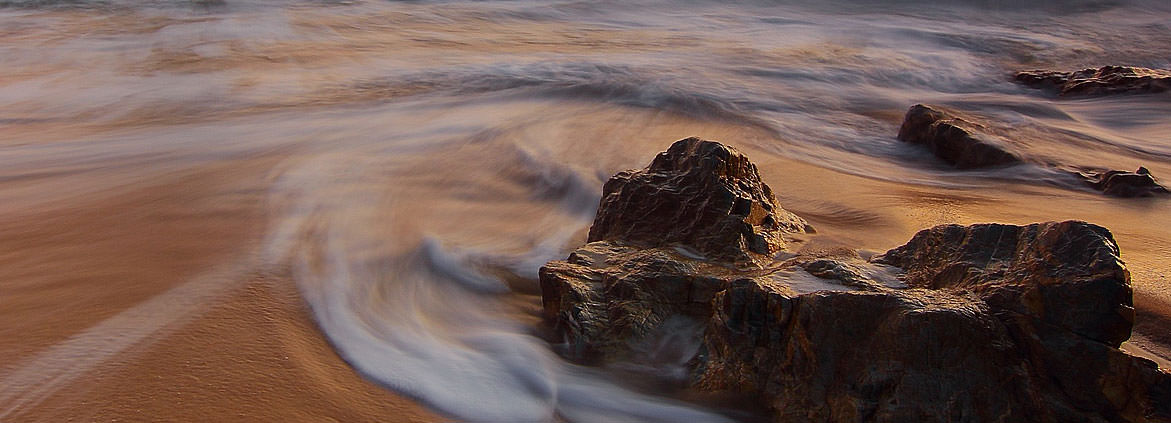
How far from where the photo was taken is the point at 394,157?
4598 mm

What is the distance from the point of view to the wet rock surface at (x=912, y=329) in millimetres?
1786

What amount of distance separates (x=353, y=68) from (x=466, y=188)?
3.29 metres

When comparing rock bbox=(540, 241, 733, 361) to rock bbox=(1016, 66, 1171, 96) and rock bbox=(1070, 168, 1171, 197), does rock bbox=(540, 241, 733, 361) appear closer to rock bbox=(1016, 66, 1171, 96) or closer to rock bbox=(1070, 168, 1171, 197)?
rock bbox=(1070, 168, 1171, 197)

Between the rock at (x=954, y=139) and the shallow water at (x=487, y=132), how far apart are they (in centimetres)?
10

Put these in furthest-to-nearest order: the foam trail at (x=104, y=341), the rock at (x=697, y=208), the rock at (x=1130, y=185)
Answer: the rock at (x=1130, y=185) < the rock at (x=697, y=208) < the foam trail at (x=104, y=341)

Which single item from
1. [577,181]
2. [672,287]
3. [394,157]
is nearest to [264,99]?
[394,157]

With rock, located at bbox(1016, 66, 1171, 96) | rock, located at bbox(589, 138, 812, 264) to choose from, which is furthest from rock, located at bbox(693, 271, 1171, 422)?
rock, located at bbox(1016, 66, 1171, 96)

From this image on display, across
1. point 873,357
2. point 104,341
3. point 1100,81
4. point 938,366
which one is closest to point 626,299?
point 873,357

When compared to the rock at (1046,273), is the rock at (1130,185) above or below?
below

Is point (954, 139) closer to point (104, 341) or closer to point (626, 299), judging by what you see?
point (626, 299)

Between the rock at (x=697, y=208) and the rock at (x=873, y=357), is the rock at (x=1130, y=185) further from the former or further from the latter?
the rock at (x=873, y=357)

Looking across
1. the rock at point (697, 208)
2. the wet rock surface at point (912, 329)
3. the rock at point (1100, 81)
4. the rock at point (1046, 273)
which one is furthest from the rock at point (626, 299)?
the rock at point (1100, 81)

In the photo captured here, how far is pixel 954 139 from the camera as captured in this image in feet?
15.1

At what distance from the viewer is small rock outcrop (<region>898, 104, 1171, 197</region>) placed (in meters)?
3.96
